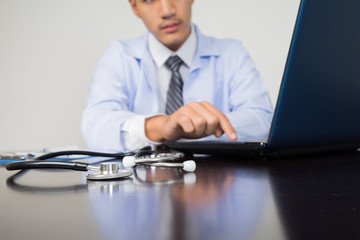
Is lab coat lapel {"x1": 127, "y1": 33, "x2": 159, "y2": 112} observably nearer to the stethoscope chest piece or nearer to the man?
the man

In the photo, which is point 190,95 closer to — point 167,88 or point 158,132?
point 167,88

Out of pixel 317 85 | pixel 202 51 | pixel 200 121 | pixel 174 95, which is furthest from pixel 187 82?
pixel 317 85

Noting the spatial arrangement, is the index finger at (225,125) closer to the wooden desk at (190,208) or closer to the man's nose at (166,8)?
the wooden desk at (190,208)

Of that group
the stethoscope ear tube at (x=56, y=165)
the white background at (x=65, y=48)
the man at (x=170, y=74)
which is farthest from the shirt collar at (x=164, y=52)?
the stethoscope ear tube at (x=56, y=165)

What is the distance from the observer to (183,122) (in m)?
0.81

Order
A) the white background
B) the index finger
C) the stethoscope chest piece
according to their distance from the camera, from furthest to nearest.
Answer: the white background < the index finger < the stethoscope chest piece

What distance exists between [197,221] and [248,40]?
2156 mm

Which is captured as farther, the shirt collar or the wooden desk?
the shirt collar

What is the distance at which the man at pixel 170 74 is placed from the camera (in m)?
1.46

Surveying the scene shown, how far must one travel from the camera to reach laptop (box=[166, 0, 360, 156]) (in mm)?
408

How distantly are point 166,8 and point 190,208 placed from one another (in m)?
1.35

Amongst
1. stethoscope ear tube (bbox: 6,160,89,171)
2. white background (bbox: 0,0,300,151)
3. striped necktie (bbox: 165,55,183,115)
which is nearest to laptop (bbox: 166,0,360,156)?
stethoscope ear tube (bbox: 6,160,89,171)

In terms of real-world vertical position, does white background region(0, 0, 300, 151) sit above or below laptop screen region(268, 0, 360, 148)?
above

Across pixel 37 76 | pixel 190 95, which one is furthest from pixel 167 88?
pixel 37 76
